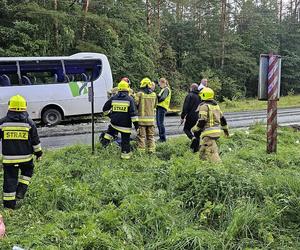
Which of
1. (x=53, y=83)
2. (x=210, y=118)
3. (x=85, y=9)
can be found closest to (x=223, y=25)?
(x=85, y=9)

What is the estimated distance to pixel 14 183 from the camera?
595 centimetres

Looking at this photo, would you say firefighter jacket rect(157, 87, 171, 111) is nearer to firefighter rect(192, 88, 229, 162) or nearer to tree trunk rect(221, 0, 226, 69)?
firefighter rect(192, 88, 229, 162)

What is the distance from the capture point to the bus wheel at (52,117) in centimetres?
1541

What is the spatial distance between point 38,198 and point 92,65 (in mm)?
11497

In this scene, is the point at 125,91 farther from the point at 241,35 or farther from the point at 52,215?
the point at 241,35

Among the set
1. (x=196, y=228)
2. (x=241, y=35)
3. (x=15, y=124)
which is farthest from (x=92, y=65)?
(x=241, y=35)

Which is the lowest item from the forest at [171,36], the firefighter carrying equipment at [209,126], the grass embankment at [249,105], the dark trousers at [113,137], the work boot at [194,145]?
the grass embankment at [249,105]

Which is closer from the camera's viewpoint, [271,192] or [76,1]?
[271,192]

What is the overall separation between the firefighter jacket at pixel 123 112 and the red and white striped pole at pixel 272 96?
Result: 3.03 m

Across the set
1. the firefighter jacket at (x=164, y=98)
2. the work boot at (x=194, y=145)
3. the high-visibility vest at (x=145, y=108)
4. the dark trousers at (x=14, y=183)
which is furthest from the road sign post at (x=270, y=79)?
the dark trousers at (x=14, y=183)

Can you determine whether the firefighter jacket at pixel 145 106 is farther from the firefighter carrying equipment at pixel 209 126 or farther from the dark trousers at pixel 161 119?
the firefighter carrying equipment at pixel 209 126

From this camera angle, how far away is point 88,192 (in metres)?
5.98

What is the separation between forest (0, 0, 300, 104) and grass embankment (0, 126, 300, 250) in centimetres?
1490

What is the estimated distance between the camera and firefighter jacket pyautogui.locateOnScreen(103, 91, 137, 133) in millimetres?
8453
